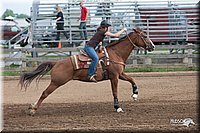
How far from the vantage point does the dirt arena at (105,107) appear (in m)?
10.1

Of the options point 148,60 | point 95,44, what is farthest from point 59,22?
point 95,44

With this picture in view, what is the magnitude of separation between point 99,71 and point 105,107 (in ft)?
3.68

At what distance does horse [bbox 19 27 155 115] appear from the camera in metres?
12.2

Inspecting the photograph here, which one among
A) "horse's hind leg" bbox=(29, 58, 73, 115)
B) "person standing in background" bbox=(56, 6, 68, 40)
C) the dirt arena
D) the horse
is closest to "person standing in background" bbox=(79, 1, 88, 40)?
"person standing in background" bbox=(56, 6, 68, 40)

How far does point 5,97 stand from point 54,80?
4.04 meters

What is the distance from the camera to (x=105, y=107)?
13039mm

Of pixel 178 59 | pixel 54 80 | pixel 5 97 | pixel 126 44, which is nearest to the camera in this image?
pixel 54 80

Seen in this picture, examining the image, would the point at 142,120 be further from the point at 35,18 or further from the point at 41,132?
the point at 35,18

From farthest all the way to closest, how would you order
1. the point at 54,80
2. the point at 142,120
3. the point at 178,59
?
the point at 178,59
the point at 54,80
the point at 142,120

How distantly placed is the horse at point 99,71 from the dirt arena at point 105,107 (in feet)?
1.82

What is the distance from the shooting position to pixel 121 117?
1133 cm

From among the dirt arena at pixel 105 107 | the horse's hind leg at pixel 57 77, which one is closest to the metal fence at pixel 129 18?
the dirt arena at pixel 105 107

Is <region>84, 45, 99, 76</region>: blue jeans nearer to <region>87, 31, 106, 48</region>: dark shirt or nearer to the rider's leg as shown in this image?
the rider's leg

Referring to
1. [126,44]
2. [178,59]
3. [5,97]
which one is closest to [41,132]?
[126,44]
